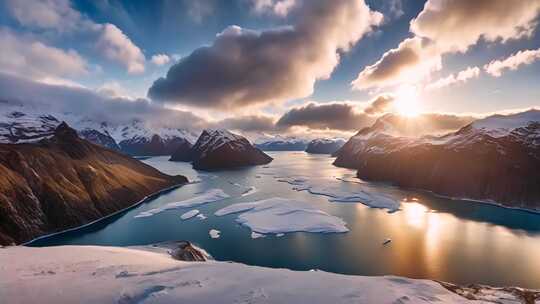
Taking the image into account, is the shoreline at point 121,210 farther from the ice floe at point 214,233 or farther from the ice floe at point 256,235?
the ice floe at point 256,235

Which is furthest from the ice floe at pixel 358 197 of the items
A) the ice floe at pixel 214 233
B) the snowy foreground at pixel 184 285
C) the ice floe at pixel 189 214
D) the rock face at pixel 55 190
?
the rock face at pixel 55 190

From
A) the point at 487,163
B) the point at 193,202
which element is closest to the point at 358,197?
the point at 487,163

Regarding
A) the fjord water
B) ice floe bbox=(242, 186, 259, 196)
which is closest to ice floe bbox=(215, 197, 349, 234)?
the fjord water

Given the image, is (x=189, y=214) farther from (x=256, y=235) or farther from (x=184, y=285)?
(x=184, y=285)

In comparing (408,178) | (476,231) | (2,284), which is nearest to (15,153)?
(2,284)

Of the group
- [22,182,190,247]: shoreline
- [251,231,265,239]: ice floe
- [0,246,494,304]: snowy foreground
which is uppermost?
[0,246,494,304]: snowy foreground

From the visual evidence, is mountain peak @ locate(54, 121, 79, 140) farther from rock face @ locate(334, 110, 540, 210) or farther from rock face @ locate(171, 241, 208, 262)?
rock face @ locate(334, 110, 540, 210)

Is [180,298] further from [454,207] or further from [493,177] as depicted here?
[493,177]
